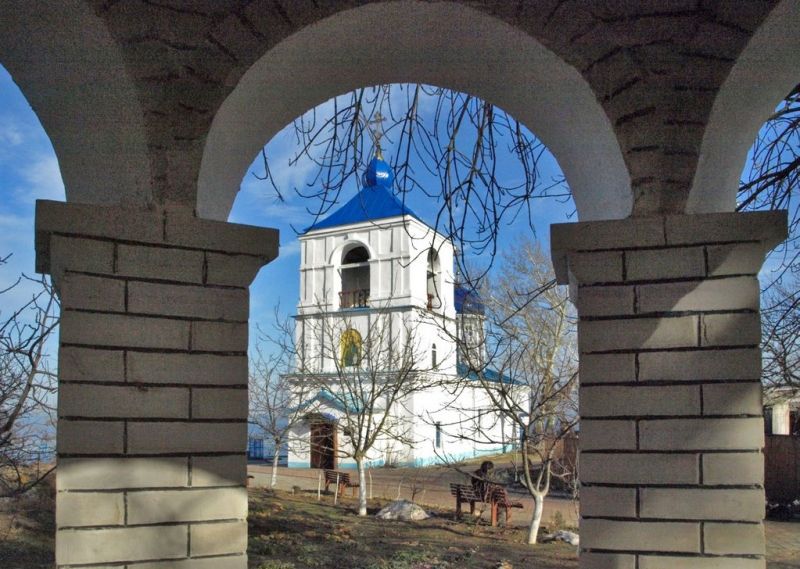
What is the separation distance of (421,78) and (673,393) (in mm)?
1809

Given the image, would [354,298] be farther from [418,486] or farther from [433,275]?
[433,275]

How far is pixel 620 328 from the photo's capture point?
2865 mm

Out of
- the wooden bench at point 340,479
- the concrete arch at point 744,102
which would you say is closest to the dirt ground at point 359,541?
the wooden bench at point 340,479

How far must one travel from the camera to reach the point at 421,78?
337 cm

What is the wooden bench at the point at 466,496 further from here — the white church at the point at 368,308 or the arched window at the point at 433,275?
the white church at the point at 368,308

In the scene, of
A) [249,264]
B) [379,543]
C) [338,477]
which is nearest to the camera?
[249,264]

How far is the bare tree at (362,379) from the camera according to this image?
16.9 m

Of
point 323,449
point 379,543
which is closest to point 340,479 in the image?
point 323,449

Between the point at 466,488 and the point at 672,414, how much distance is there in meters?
12.5

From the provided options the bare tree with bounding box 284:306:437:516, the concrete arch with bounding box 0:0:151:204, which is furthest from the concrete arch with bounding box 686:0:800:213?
the bare tree with bounding box 284:306:437:516

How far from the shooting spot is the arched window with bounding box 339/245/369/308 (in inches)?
1011

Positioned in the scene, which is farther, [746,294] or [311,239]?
[311,239]

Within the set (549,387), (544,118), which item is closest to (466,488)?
(549,387)

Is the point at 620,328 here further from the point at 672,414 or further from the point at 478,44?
the point at 478,44
